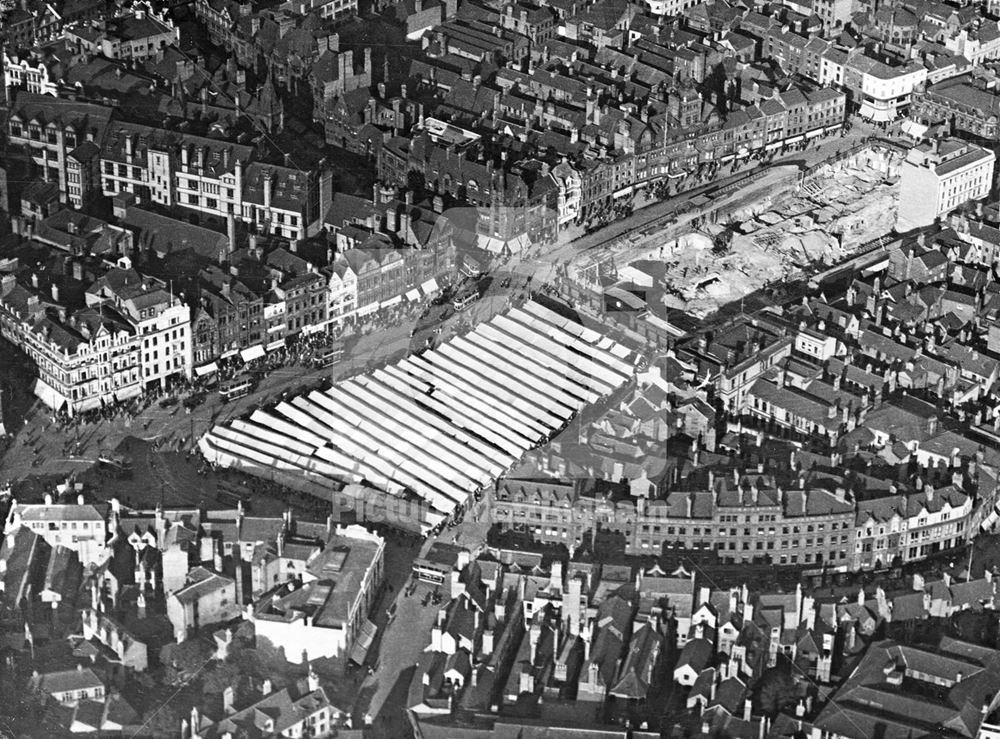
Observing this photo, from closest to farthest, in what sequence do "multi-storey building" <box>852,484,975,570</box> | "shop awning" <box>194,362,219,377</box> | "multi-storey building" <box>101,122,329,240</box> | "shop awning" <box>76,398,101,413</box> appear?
"multi-storey building" <box>852,484,975,570</box> → "shop awning" <box>76,398,101,413</box> → "shop awning" <box>194,362,219,377</box> → "multi-storey building" <box>101,122,329,240</box>

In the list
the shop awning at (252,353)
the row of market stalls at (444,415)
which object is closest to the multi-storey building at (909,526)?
the row of market stalls at (444,415)

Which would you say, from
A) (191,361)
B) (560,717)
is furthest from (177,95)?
(560,717)

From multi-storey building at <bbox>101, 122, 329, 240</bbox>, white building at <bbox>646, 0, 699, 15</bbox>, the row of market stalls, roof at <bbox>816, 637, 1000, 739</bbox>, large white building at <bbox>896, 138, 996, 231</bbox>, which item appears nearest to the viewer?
roof at <bbox>816, 637, 1000, 739</bbox>

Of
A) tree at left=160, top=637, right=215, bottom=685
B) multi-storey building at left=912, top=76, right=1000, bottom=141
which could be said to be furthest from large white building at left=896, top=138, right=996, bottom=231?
tree at left=160, top=637, right=215, bottom=685

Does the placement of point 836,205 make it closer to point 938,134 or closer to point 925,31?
point 938,134

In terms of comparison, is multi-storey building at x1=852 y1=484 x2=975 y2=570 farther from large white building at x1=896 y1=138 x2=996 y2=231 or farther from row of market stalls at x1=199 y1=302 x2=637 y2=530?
large white building at x1=896 y1=138 x2=996 y2=231
